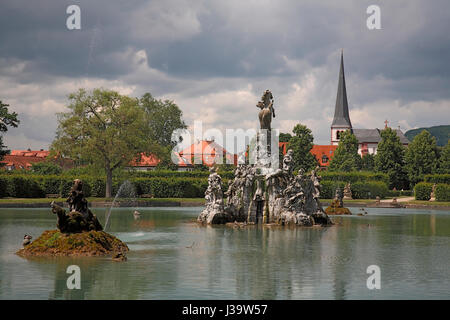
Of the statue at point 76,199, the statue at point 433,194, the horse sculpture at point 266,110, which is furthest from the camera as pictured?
the statue at point 433,194

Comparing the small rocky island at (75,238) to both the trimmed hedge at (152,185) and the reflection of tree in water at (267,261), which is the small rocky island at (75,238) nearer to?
the reflection of tree in water at (267,261)

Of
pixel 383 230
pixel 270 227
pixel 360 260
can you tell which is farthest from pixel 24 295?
pixel 383 230

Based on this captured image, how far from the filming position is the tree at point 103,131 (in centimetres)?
6912

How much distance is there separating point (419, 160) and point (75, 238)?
3560 inches

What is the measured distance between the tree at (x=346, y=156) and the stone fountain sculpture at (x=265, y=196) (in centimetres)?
7618

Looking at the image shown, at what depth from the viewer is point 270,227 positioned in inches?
1384

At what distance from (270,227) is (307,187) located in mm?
3440

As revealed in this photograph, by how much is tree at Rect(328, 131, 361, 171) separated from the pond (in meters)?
84.5

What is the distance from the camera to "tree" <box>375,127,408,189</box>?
105 m

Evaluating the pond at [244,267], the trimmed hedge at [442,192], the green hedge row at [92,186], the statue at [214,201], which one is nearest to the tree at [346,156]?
the trimmed hedge at [442,192]

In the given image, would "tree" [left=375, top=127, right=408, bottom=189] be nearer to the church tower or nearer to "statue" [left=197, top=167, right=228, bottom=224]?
the church tower

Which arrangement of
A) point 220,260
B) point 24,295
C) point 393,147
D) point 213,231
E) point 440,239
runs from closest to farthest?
1. point 24,295
2. point 220,260
3. point 440,239
4. point 213,231
5. point 393,147
